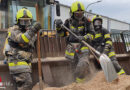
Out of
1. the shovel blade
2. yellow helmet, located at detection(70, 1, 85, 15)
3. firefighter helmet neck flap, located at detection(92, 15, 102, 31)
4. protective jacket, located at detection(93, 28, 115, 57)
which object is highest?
yellow helmet, located at detection(70, 1, 85, 15)

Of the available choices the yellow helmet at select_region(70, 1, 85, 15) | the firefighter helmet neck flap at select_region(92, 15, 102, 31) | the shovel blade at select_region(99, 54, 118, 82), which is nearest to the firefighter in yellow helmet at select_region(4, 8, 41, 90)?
the yellow helmet at select_region(70, 1, 85, 15)

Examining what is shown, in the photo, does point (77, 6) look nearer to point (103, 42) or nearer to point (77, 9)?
point (77, 9)

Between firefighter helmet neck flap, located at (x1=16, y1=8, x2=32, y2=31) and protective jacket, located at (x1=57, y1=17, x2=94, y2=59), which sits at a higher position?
firefighter helmet neck flap, located at (x1=16, y1=8, x2=32, y2=31)

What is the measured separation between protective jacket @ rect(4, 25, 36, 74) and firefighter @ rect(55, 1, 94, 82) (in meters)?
1.04

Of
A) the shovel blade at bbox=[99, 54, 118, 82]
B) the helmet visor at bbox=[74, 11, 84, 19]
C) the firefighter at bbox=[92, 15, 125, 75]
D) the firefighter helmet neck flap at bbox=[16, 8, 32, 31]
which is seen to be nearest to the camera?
the shovel blade at bbox=[99, 54, 118, 82]

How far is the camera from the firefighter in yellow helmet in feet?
14.0

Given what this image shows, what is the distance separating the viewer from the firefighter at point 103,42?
18.6ft

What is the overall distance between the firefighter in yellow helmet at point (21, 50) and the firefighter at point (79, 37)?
0.89 m

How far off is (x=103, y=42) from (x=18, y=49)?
263 cm

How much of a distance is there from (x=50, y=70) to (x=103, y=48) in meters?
1.75

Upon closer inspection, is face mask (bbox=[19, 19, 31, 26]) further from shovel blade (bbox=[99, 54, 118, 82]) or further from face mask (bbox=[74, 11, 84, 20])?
shovel blade (bbox=[99, 54, 118, 82])

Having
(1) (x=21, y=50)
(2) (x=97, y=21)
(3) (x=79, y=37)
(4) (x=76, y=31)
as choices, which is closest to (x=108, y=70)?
(3) (x=79, y=37)

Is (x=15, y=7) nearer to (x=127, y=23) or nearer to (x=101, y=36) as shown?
(x=101, y=36)

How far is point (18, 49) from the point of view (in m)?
4.47
